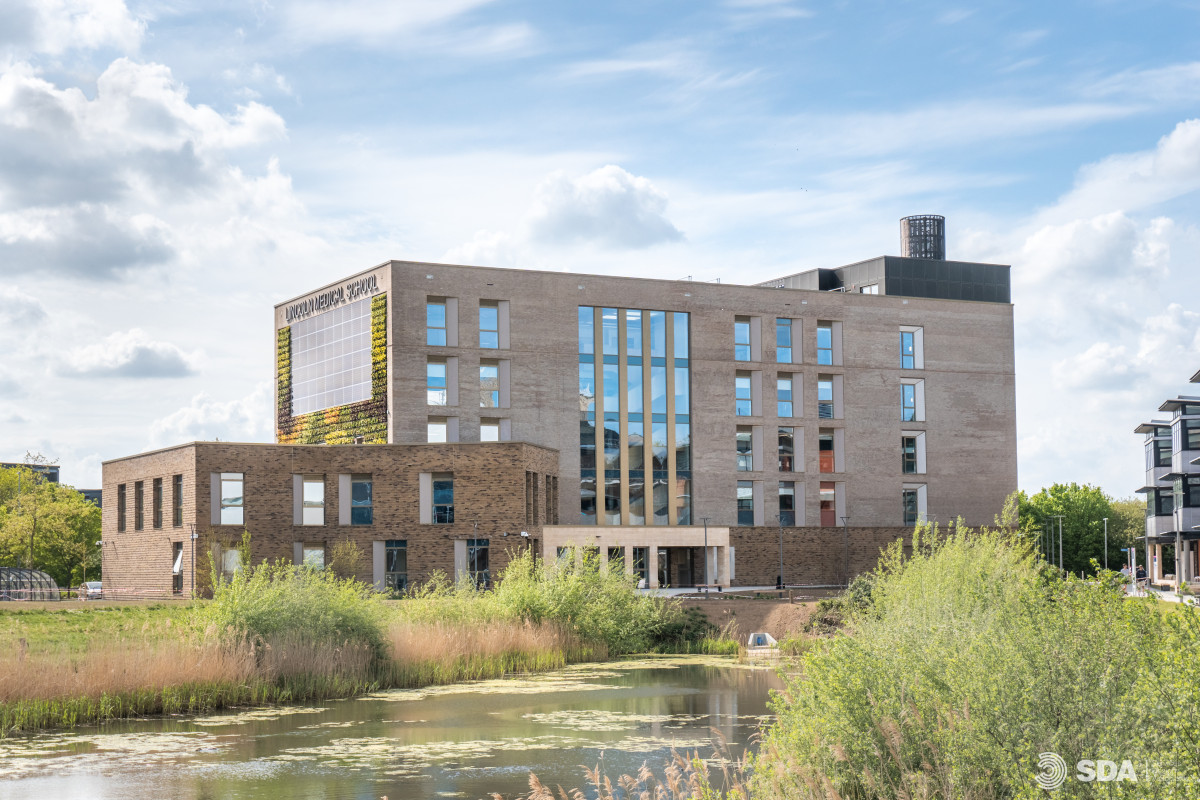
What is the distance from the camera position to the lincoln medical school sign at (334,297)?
6669 centimetres

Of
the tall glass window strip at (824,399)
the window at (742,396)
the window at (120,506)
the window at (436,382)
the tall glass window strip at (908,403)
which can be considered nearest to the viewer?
the window at (120,506)

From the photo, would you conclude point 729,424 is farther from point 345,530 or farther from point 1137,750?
point 1137,750

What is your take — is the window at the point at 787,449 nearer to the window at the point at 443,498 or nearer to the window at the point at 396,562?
the window at the point at 443,498

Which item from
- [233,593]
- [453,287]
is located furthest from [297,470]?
[233,593]

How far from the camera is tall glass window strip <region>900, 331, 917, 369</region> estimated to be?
3034 inches

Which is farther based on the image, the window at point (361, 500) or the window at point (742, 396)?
the window at point (742, 396)

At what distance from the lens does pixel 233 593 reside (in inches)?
1115

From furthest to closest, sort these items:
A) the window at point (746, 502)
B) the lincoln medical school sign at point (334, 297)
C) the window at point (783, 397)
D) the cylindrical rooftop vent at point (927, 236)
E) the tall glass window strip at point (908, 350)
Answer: the cylindrical rooftop vent at point (927, 236) < the tall glass window strip at point (908, 350) < the window at point (783, 397) < the window at point (746, 502) < the lincoln medical school sign at point (334, 297)

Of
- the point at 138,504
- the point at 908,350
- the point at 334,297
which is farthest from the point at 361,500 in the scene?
the point at 908,350

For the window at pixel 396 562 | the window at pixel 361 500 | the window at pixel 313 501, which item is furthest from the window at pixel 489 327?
the window at pixel 396 562

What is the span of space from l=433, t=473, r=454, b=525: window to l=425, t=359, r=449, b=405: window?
917 cm

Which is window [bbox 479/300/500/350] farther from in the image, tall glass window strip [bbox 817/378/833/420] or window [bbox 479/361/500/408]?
tall glass window strip [bbox 817/378/833/420]

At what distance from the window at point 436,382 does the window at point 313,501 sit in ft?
32.7

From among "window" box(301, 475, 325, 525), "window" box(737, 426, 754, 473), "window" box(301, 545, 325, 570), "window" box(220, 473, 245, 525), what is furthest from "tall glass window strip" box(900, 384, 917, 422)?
"window" box(220, 473, 245, 525)
